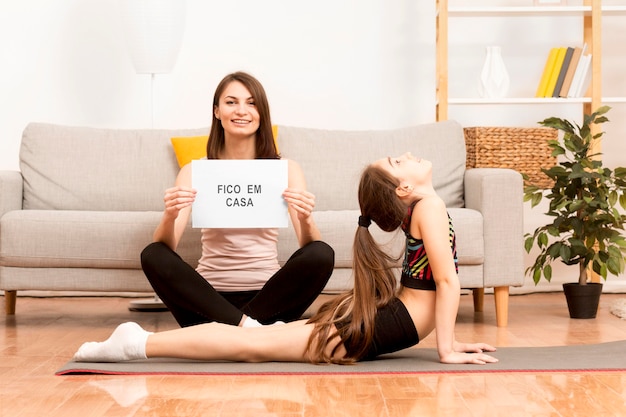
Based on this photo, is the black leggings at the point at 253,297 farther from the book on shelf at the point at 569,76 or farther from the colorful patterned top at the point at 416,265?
the book on shelf at the point at 569,76

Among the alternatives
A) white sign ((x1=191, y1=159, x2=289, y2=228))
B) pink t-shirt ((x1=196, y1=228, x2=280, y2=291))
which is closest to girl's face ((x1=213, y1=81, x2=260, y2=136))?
white sign ((x1=191, y1=159, x2=289, y2=228))

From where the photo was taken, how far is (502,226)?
337 cm

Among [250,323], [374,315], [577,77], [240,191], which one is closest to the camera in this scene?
[374,315]

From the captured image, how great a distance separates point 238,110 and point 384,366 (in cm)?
90

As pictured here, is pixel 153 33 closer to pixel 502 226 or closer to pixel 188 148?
pixel 188 148

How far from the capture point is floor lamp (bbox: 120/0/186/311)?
13.0 ft

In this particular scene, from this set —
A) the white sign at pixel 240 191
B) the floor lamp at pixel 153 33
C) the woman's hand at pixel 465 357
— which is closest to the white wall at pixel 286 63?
the floor lamp at pixel 153 33

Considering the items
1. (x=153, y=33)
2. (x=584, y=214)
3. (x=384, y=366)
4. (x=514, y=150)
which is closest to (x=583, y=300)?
(x=584, y=214)

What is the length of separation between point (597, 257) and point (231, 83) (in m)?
1.66

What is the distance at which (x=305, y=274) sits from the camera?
272 centimetres

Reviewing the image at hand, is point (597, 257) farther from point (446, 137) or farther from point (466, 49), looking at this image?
point (466, 49)

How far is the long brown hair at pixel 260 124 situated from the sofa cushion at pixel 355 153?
86cm

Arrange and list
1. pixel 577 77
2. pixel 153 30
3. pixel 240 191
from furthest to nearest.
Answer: pixel 577 77, pixel 153 30, pixel 240 191

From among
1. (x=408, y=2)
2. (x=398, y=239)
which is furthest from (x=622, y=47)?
(x=398, y=239)
